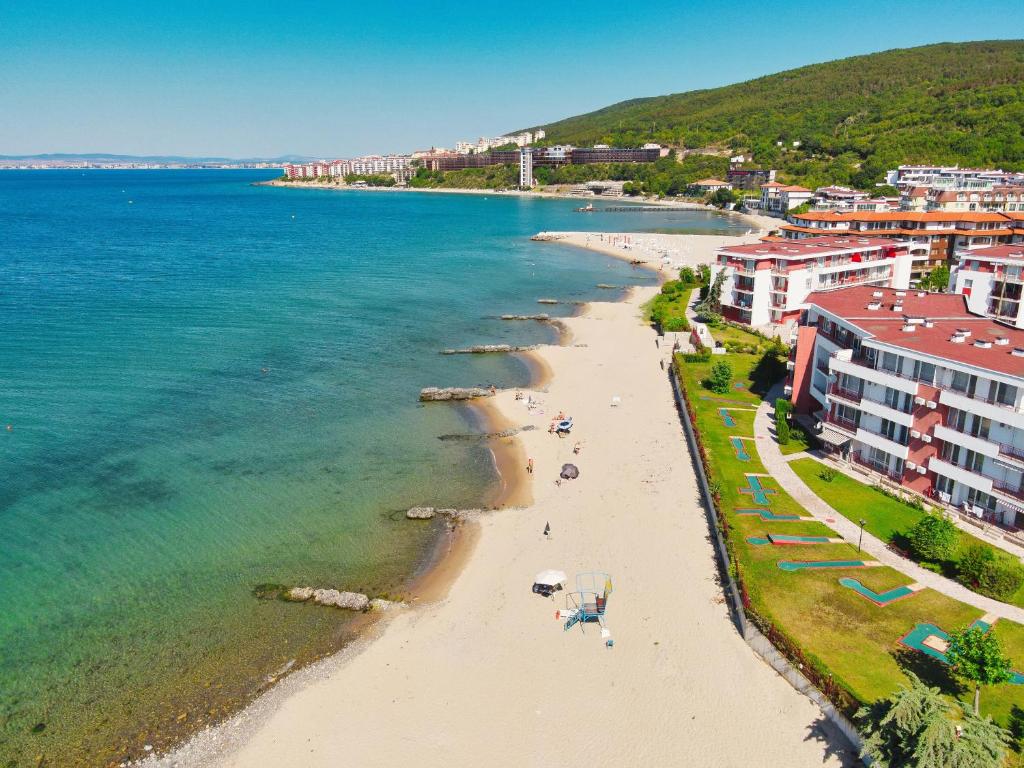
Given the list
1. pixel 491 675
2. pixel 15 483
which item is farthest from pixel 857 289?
pixel 15 483

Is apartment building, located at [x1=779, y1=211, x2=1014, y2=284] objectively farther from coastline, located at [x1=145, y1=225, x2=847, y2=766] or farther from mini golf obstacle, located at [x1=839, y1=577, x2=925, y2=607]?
mini golf obstacle, located at [x1=839, y1=577, x2=925, y2=607]

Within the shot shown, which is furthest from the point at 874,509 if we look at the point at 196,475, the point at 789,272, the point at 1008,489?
the point at 789,272

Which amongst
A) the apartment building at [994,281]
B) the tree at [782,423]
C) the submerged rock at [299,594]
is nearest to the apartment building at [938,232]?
the apartment building at [994,281]

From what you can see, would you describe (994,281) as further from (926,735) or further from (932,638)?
(926,735)

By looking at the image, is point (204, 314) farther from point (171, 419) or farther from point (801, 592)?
point (801, 592)

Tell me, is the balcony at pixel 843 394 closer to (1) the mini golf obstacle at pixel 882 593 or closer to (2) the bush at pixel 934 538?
(2) the bush at pixel 934 538

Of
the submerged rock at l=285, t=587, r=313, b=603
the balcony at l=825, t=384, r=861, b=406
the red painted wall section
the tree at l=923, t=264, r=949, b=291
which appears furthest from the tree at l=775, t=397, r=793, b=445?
the tree at l=923, t=264, r=949, b=291
